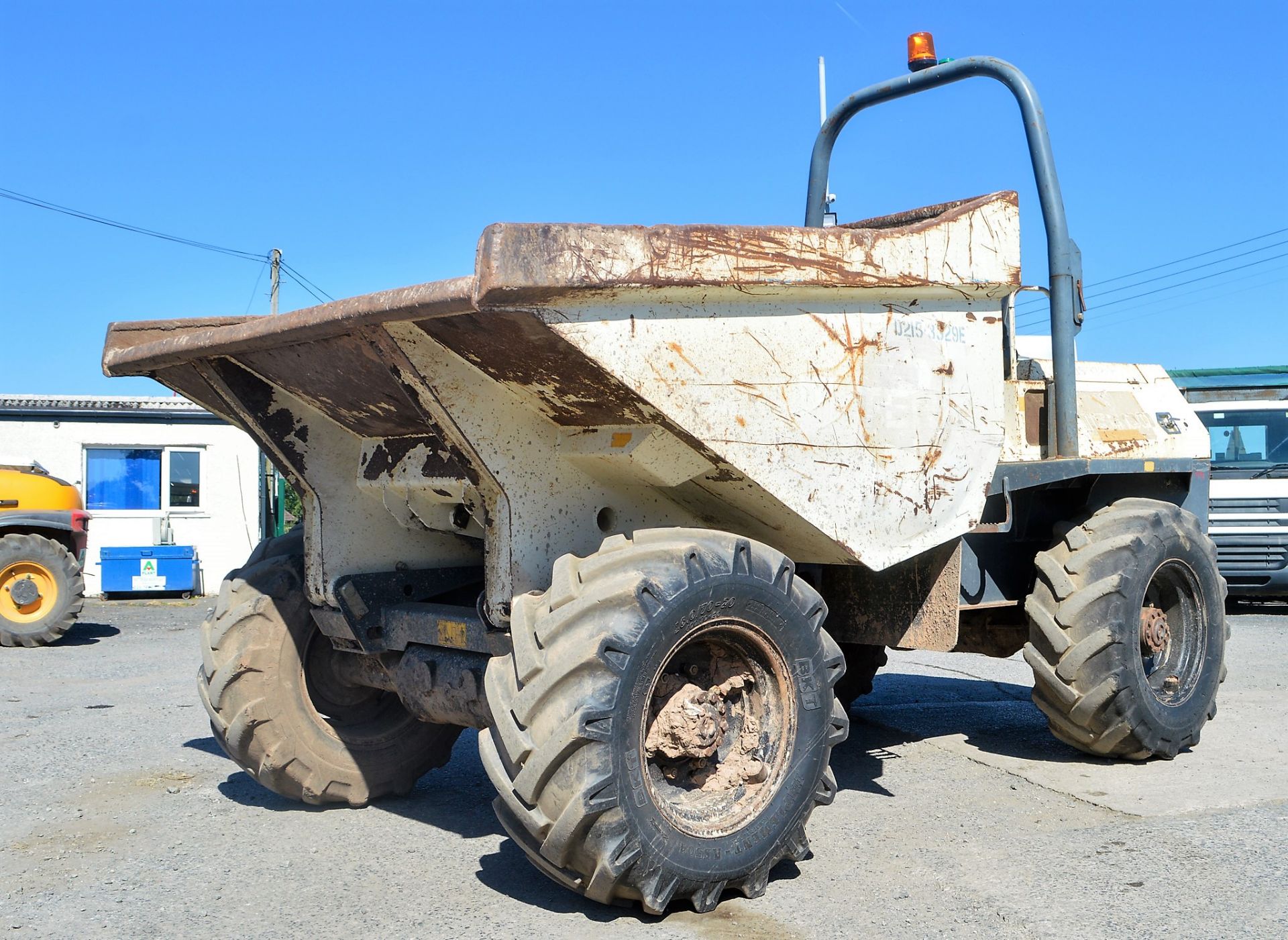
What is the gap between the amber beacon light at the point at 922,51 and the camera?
19.6 feet

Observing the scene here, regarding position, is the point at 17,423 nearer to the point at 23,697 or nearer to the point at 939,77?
the point at 23,697

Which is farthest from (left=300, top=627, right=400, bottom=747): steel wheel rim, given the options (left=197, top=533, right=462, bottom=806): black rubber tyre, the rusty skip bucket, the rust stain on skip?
the rust stain on skip

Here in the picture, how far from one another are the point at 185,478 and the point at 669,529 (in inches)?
638

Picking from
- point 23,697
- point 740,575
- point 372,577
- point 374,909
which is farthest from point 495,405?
point 23,697

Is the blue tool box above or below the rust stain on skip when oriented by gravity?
below

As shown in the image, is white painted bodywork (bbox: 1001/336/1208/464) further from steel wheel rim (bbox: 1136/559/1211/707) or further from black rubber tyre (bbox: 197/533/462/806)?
black rubber tyre (bbox: 197/533/462/806)

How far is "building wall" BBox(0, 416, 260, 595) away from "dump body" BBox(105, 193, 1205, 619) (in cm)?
1365

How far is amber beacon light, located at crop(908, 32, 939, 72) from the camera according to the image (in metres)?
5.97

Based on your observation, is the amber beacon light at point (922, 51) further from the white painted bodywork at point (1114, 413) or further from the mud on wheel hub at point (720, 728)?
the mud on wheel hub at point (720, 728)

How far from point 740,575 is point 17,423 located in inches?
663

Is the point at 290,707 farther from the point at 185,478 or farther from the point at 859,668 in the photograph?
the point at 185,478

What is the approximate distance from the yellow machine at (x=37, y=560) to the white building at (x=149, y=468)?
4.68 meters

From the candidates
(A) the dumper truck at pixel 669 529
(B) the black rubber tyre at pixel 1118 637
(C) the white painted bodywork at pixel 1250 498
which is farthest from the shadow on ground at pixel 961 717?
(C) the white painted bodywork at pixel 1250 498

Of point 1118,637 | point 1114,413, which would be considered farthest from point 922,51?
point 1118,637
